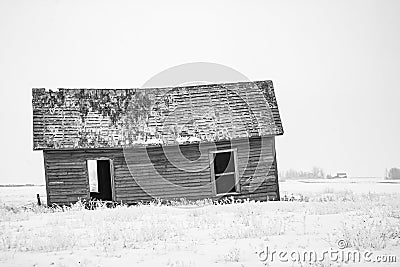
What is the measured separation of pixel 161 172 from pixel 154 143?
120 centimetres

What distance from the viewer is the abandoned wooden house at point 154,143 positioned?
19438 mm

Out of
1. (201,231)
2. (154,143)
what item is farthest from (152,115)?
(201,231)

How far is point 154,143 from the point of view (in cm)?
1975

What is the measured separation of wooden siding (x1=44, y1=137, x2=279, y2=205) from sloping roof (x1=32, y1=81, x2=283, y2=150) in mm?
411

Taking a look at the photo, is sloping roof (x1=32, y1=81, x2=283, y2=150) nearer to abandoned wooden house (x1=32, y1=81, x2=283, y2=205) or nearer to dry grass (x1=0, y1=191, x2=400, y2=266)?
abandoned wooden house (x1=32, y1=81, x2=283, y2=205)

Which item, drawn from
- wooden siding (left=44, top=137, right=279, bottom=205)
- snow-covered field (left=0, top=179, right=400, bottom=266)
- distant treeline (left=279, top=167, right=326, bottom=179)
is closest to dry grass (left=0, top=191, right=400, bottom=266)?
snow-covered field (left=0, top=179, right=400, bottom=266)

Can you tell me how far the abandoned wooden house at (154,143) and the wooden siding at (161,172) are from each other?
0.13 ft

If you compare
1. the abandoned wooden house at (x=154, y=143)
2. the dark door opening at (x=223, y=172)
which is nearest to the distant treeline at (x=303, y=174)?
the dark door opening at (x=223, y=172)

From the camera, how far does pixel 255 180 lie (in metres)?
20.2

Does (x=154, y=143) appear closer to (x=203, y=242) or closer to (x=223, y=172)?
(x=223, y=172)

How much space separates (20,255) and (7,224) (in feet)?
16.8

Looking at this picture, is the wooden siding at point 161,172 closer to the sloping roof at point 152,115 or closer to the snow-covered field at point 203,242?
the sloping roof at point 152,115

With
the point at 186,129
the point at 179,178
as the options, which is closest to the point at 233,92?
the point at 186,129

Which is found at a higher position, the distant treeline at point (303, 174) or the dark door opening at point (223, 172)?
the dark door opening at point (223, 172)
